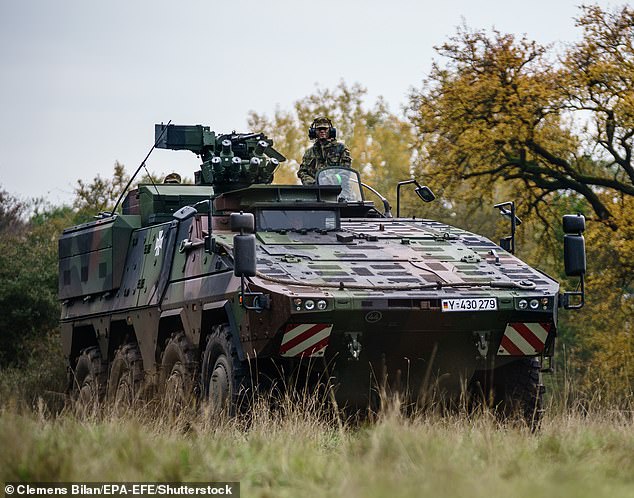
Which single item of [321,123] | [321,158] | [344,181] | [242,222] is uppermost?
[321,123]

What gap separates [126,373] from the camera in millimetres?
15430

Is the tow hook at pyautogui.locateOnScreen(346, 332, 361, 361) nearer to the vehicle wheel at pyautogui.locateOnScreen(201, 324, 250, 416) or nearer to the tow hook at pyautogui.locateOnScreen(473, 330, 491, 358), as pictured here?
the vehicle wheel at pyautogui.locateOnScreen(201, 324, 250, 416)

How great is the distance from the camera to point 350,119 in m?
59.0

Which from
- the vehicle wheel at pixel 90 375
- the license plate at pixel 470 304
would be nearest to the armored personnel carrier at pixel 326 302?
the license plate at pixel 470 304

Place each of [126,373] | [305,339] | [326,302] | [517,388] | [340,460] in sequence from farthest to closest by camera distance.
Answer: [126,373], [517,388], [305,339], [326,302], [340,460]

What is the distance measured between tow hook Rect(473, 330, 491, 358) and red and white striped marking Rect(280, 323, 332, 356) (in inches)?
54.1

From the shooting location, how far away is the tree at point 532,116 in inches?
1069

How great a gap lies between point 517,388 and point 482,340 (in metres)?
1.01

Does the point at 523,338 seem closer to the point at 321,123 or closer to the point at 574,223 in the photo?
the point at 574,223

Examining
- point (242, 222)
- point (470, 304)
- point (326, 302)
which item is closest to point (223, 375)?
point (326, 302)

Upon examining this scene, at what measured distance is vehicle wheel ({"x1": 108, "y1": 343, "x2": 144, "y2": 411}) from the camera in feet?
49.4

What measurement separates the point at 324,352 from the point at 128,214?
5.96 m

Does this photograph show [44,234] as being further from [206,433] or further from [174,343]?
[206,433]

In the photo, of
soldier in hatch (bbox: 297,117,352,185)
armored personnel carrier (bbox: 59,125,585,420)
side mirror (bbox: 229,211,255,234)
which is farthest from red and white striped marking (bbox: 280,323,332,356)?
soldier in hatch (bbox: 297,117,352,185)
